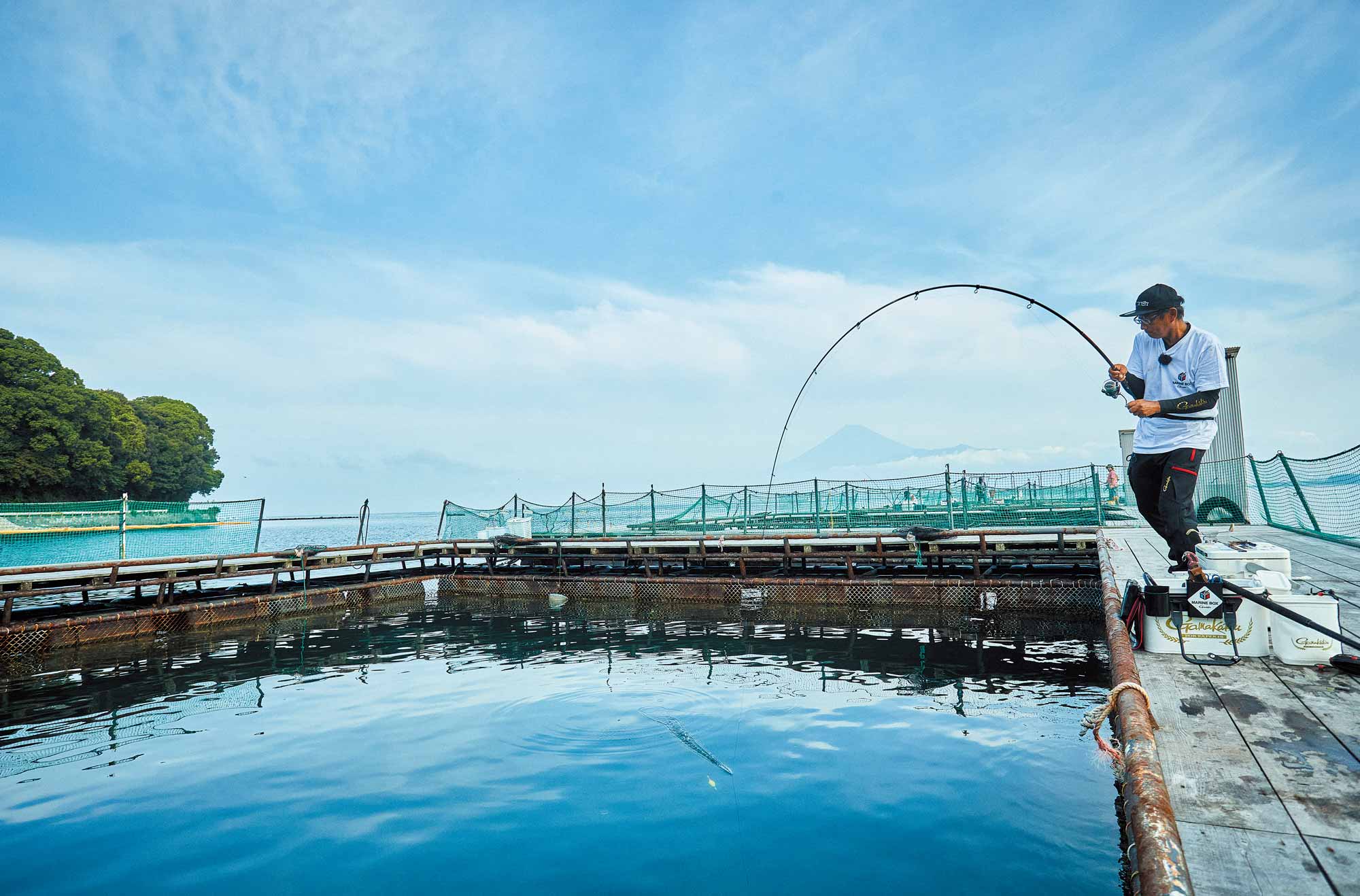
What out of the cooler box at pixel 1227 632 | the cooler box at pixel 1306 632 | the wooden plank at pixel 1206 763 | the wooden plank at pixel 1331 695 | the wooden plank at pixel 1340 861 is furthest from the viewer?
the cooler box at pixel 1227 632

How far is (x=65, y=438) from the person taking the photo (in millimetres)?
42469

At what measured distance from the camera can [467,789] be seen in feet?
16.1

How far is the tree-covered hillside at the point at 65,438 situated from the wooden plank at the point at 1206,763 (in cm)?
5316

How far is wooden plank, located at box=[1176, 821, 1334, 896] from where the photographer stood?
201cm

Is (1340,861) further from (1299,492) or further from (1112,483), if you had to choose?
(1112,483)

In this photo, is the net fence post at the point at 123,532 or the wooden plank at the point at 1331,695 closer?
the wooden plank at the point at 1331,695

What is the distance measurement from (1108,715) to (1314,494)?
8.46m

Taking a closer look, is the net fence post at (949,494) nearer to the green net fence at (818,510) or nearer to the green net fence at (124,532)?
the green net fence at (818,510)

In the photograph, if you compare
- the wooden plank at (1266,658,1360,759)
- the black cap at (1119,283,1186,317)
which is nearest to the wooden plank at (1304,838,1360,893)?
the wooden plank at (1266,658,1360,759)

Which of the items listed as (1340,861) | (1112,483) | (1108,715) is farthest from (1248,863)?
(1112,483)

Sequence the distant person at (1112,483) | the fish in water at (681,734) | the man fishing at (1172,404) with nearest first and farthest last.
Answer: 1. the man fishing at (1172,404)
2. the fish in water at (681,734)
3. the distant person at (1112,483)

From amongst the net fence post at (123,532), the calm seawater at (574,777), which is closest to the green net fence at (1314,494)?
the calm seawater at (574,777)

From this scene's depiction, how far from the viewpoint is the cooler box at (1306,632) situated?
381 centimetres

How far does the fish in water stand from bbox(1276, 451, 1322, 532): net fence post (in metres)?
10.5
